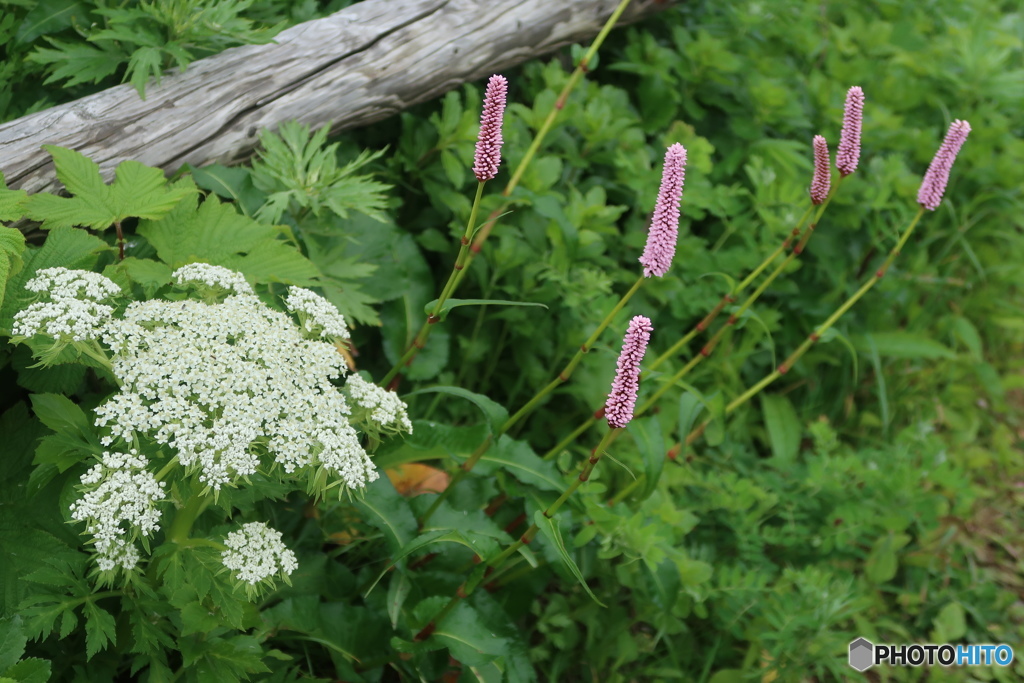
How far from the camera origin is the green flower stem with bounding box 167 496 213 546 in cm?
Result: 184

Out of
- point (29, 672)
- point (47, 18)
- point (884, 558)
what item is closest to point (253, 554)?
point (29, 672)

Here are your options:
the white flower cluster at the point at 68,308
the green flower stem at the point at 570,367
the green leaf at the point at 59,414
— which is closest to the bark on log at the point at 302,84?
the white flower cluster at the point at 68,308

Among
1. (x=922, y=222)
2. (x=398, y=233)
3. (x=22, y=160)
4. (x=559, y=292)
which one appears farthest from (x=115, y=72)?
(x=922, y=222)

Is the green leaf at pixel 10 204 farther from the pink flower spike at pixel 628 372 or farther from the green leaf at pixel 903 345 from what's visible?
the green leaf at pixel 903 345

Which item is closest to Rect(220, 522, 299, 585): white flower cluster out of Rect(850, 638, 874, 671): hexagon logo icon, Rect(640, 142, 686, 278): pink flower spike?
Rect(640, 142, 686, 278): pink flower spike

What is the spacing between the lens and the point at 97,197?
2135mm

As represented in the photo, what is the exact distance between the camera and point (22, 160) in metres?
2.33

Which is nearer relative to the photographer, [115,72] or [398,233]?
[115,72]

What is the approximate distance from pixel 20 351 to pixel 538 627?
173 centimetres

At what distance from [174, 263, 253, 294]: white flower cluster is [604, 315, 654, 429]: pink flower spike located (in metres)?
0.92

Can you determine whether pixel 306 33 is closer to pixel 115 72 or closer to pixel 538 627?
pixel 115 72

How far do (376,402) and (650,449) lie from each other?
0.84m

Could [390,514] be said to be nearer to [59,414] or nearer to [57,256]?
[59,414]

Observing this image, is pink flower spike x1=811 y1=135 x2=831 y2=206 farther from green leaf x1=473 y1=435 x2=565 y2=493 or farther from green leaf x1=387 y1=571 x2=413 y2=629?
green leaf x1=387 y1=571 x2=413 y2=629
